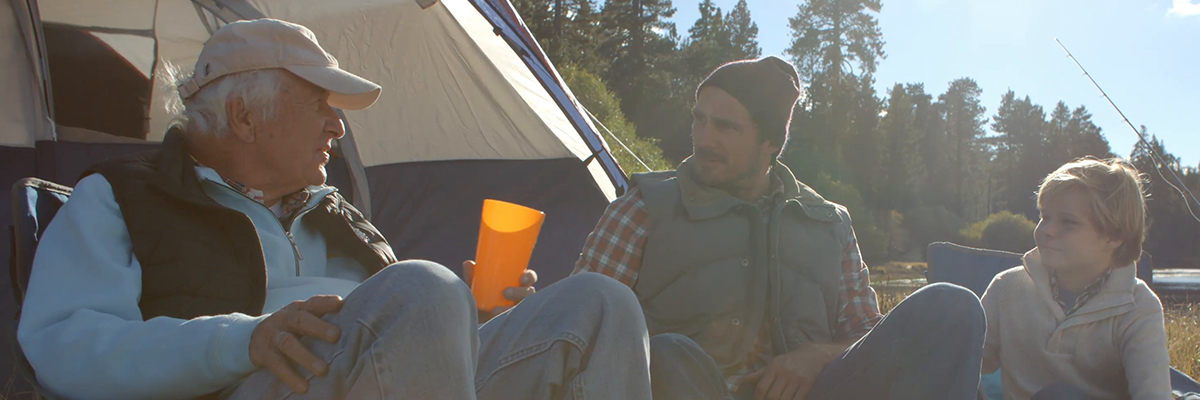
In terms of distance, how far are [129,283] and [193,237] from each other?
0.12 m

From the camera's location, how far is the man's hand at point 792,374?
70.0 inches

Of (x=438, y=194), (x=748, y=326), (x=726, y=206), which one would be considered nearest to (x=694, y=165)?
(x=726, y=206)

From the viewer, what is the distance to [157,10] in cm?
362

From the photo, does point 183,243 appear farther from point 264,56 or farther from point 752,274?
point 752,274

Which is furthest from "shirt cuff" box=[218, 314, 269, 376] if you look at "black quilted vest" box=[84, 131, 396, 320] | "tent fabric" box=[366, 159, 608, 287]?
"tent fabric" box=[366, 159, 608, 287]

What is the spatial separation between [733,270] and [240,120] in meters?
1.07

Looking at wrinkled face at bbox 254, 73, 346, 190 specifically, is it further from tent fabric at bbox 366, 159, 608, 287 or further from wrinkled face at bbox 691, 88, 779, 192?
tent fabric at bbox 366, 159, 608, 287

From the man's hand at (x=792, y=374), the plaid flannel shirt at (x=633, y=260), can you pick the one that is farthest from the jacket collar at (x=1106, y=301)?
the man's hand at (x=792, y=374)

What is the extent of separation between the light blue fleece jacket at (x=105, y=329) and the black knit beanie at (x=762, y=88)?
4.44 feet

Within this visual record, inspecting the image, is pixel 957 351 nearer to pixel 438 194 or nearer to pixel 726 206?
pixel 726 206

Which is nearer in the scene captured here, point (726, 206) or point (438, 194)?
point (726, 206)

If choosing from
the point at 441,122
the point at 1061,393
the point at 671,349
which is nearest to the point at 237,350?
the point at 671,349

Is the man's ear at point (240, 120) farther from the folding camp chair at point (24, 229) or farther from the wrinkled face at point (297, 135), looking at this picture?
the folding camp chair at point (24, 229)

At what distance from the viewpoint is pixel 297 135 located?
1.68m
